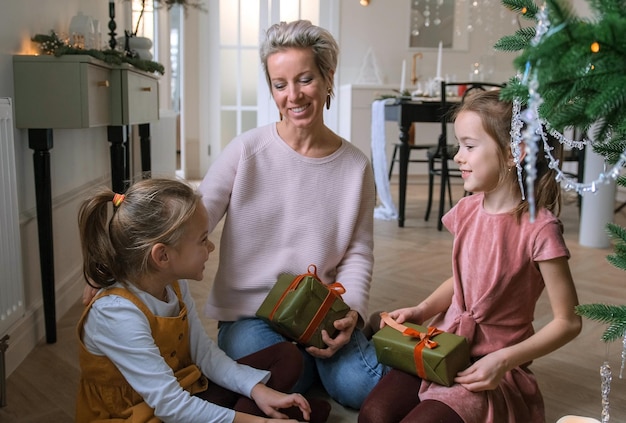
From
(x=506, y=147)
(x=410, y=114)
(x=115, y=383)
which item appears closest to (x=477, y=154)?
(x=506, y=147)

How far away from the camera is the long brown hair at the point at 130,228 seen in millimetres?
1380

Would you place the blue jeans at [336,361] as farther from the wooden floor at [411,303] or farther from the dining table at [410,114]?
the dining table at [410,114]

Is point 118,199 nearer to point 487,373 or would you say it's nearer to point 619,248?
point 487,373

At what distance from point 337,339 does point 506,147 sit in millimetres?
617

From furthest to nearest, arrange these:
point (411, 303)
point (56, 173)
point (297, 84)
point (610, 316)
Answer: point (411, 303) → point (56, 173) → point (297, 84) → point (610, 316)

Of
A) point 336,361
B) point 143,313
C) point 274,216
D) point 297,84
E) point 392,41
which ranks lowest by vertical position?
point 336,361

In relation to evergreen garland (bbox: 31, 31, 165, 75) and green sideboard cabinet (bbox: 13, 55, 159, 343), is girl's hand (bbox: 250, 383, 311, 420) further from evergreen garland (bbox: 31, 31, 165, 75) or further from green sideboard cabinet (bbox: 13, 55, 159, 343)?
evergreen garland (bbox: 31, 31, 165, 75)

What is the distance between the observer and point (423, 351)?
1.44m

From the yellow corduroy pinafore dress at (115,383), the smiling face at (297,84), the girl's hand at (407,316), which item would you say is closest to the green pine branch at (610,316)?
the girl's hand at (407,316)

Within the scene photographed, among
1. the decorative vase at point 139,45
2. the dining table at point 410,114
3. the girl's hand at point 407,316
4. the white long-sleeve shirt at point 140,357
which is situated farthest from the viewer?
the dining table at point 410,114

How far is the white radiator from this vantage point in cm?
176

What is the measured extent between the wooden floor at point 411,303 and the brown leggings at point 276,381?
0.35 ft

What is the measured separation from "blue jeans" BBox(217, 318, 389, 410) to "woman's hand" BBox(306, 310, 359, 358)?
0.20 ft

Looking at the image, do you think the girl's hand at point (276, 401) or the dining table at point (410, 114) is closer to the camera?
the girl's hand at point (276, 401)
